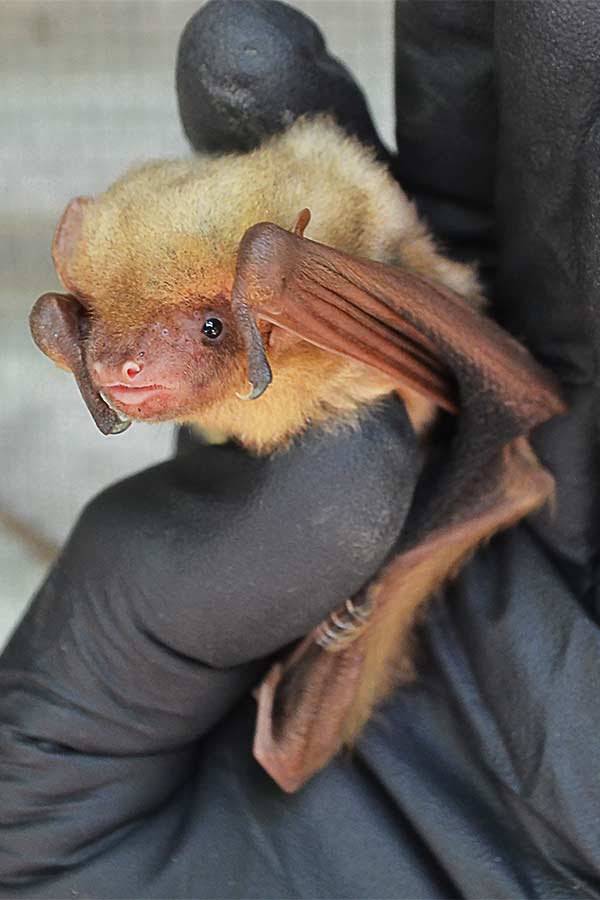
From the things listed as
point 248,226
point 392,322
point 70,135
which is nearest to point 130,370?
point 248,226

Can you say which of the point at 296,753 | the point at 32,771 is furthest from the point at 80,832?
the point at 296,753

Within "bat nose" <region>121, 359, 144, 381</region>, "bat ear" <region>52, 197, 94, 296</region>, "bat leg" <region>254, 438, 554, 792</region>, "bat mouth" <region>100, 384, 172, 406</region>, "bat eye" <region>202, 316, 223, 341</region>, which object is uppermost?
"bat ear" <region>52, 197, 94, 296</region>

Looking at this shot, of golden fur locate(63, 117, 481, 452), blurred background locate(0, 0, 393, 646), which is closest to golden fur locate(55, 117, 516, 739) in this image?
golden fur locate(63, 117, 481, 452)

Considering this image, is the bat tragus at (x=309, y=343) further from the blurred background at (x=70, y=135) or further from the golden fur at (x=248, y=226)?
the blurred background at (x=70, y=135)

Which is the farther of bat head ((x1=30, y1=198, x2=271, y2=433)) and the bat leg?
the bat leg

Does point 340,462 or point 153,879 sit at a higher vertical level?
point 340,462

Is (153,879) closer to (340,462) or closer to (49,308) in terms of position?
(340,462)

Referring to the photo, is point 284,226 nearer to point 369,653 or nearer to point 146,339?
point 146,339

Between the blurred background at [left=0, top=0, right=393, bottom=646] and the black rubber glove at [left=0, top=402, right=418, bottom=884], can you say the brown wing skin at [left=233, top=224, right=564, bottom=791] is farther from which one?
the blurred background at [left=0, top=0, right=393, bottom=646]
